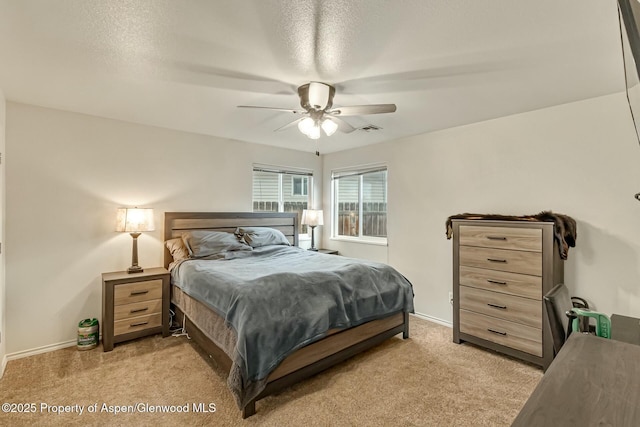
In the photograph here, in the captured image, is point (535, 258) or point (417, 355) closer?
point (535, 258)

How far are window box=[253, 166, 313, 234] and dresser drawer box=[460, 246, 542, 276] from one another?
2.76 m

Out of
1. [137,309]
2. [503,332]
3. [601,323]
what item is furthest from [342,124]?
[137,309]

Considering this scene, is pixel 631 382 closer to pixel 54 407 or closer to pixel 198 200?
pixel 54 407

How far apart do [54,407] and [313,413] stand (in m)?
1.78

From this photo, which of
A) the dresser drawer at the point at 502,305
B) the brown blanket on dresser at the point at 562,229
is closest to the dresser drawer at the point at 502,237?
the brown blanket on dresser at the point at 562,229

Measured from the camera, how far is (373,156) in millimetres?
4410

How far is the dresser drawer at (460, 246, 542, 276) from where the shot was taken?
8.34 ft

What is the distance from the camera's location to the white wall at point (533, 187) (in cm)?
245

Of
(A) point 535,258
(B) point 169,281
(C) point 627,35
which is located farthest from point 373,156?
(C) point 627,35

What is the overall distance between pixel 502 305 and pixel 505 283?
0.21m

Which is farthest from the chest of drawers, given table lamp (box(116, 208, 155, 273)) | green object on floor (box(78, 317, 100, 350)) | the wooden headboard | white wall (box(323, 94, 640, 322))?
green object on floor (box(78, 317, 100, 350))

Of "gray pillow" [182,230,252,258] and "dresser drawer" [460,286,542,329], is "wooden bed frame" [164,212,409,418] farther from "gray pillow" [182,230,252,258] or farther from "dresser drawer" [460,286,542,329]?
"dresser drawer" [460,286,542,329]

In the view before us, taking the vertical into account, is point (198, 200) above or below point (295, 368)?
above

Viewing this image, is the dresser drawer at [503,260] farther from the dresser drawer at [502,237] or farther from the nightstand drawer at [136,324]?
the nightstand drawer at [136,324]
